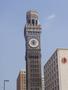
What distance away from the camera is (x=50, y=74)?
127688 mm

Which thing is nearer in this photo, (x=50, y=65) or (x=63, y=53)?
(x=63, y=53)

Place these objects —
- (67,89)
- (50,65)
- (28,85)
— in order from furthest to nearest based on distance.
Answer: (28,85) < (50,65) < (67,89)

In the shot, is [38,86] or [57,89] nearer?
[57,89]

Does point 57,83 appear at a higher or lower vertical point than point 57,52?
lower

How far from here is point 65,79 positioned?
367ft

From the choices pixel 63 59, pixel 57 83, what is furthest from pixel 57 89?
pixel 63 59

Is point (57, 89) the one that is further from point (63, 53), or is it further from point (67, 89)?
point (63, 53)

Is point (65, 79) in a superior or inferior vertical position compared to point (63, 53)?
inferior

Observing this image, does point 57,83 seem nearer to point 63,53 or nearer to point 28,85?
point 63,53

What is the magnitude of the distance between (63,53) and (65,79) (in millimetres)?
8299

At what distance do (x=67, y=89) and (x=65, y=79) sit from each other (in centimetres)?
322

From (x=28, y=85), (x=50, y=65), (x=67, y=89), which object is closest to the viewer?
(x=67, y=89)

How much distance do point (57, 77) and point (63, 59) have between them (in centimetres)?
630

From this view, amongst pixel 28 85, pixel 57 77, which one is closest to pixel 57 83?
pixel 57 77
